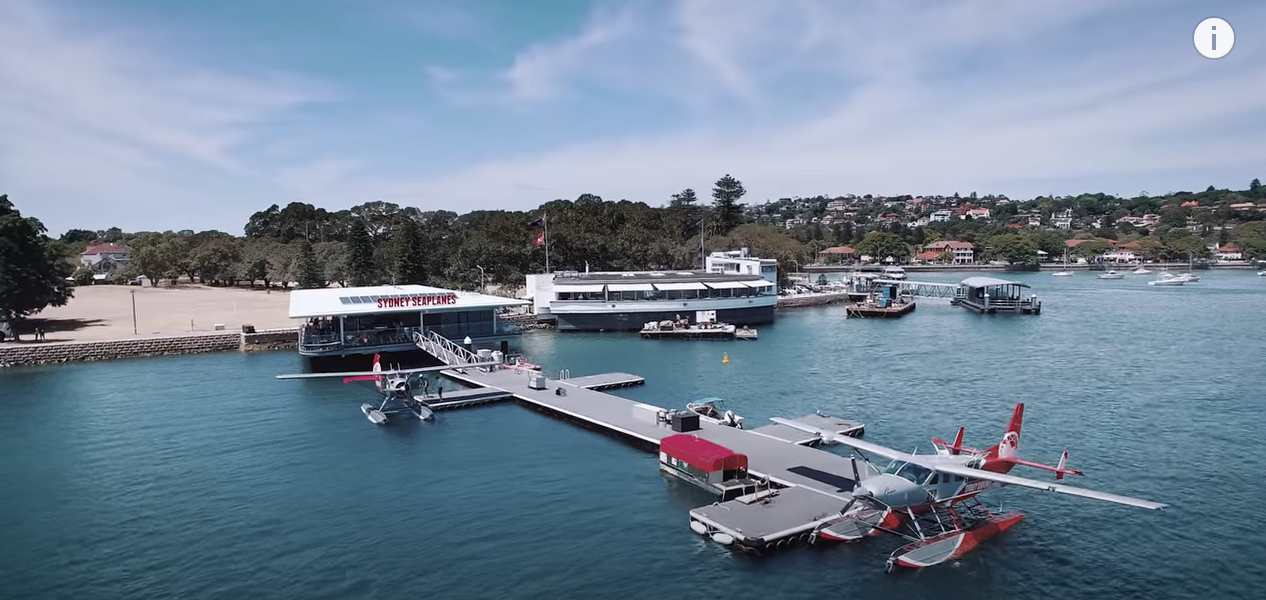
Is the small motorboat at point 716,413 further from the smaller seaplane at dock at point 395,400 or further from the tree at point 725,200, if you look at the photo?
the tree at point 725,200

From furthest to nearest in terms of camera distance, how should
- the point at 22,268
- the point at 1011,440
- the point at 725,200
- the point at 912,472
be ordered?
the point at 725,200
the point at 22,268
the point at 1011,440
the point at 912,472

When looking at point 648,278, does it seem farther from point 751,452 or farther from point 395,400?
point 751,452

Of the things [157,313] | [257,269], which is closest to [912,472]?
[157,313]

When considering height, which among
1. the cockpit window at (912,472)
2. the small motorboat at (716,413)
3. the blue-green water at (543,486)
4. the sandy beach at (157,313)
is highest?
the sandy beach at (157,313)

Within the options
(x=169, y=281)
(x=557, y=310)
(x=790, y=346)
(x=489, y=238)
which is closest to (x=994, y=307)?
(x=790, y=346)

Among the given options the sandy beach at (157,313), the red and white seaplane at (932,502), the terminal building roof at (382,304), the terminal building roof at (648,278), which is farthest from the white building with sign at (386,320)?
the red and white seaplane at (932,502)

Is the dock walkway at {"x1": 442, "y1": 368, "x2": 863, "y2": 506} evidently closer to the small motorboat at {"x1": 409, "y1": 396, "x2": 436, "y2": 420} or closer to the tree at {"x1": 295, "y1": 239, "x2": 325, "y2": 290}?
the small motorboat at {"x1": 409, "y1": 396, "x2": 436, "y2": 420}
